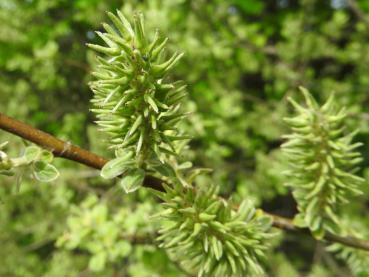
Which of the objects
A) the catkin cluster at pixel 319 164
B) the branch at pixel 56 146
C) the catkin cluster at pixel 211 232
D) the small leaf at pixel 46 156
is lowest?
the catkin cluster at pixel 211 232

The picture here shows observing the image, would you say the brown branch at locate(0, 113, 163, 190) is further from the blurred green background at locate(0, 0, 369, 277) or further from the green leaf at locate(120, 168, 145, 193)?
the blurred green background at locate(0, 0, 369, 277)

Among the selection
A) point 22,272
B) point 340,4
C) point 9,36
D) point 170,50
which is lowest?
point 22,272

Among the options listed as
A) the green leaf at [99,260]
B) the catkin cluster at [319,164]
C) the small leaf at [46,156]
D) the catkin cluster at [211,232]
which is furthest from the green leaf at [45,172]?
the green leaf at [99,260]

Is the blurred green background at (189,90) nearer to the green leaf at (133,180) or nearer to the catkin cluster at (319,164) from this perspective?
the catkin cluster at (319,164)

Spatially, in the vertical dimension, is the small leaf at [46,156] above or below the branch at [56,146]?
below

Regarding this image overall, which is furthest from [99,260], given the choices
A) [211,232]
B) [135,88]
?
[135,88]

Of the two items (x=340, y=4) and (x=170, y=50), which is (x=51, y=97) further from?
(x=340, y=4)

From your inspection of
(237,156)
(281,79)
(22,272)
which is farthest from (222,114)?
(22,272)
